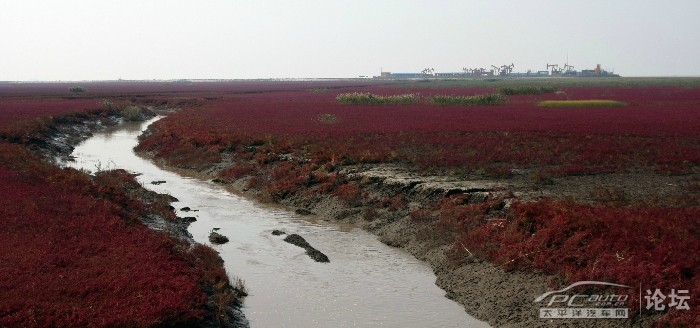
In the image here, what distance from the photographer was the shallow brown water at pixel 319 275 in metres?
12.8

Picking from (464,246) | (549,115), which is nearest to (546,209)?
(464,246)

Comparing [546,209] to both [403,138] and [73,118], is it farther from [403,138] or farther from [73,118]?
[73,118]

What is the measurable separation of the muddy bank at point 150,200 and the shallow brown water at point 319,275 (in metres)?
0.44

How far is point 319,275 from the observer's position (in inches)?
612

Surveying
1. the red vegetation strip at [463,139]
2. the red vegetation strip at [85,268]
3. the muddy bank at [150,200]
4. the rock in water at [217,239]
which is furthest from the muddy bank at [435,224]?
the red vegetation strip at [85,268]

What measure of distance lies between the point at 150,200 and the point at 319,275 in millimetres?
10061

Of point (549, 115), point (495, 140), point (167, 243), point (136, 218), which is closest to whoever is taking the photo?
point (167, 243)

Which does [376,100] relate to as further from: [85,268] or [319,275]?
[85,268]

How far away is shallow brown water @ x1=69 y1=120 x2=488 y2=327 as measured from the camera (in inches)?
504

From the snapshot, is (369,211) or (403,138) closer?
(369,211)

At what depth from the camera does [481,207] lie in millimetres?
18016

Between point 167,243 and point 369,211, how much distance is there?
324 inches

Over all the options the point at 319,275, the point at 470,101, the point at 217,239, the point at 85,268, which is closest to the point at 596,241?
the point at 319,275

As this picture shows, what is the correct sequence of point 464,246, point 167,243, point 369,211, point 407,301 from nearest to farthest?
point 407,301, point 167,243, point 464,246, point 369,211
